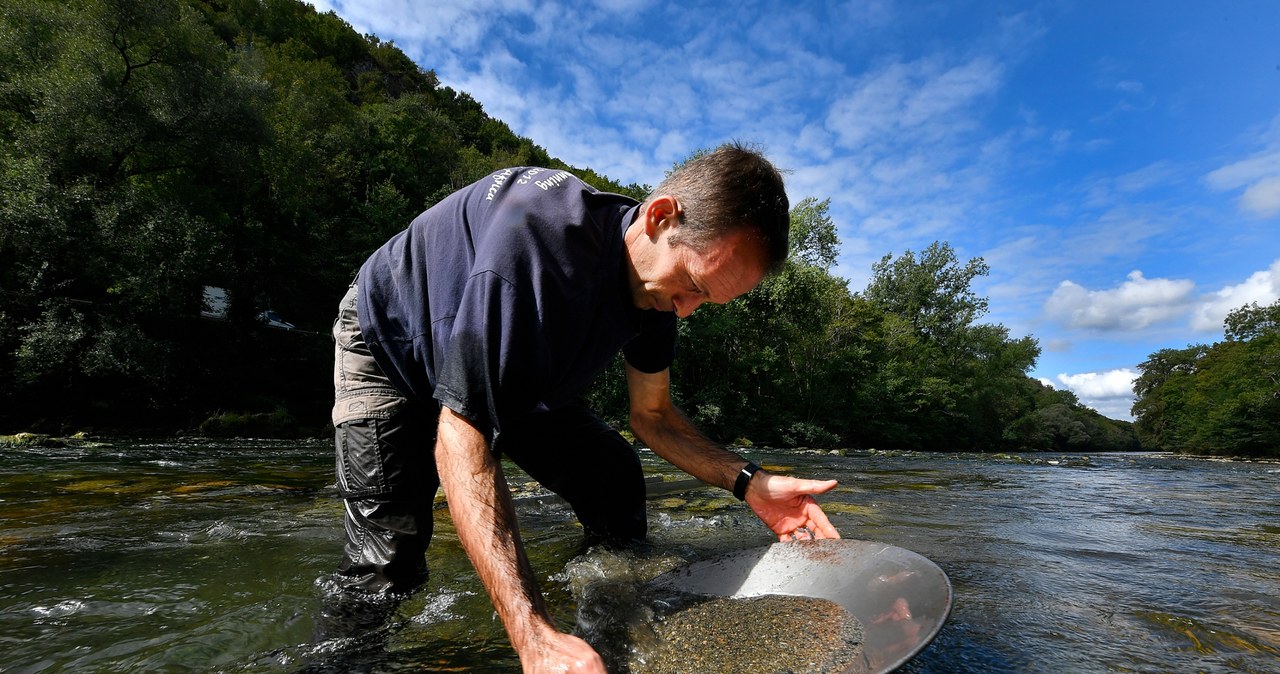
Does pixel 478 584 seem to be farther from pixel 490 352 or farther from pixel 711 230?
pixel 711 230

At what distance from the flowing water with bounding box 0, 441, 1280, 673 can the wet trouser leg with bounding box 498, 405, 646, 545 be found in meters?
0.21

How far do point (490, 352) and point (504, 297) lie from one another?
141 mm

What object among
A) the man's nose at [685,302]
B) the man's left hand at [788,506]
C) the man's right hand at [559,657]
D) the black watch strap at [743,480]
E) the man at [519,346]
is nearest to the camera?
the man's right hand at [559,657]

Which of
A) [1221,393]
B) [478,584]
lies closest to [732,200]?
[478,584]

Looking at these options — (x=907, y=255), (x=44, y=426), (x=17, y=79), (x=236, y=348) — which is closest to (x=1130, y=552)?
(x=44, y=426)

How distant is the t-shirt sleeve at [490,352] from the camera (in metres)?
1.34

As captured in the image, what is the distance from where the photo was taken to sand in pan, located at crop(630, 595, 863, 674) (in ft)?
4.83

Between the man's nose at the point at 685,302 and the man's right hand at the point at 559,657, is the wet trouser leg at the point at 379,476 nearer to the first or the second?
the man's nose at the point at 685,302

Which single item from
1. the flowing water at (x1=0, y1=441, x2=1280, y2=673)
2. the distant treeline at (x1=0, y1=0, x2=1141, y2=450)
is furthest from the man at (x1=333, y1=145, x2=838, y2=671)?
the distant treeline at (x1=0, y1=0, x2=1141, y2=450)

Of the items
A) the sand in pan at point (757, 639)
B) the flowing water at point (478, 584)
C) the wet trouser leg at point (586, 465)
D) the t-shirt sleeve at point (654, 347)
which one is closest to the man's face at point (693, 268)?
the t-shirt sleeve at point (654, 347)

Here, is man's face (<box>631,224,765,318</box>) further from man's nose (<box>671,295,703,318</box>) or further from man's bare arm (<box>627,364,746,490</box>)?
man's bare arm (<box>627,364,746,490</box>)

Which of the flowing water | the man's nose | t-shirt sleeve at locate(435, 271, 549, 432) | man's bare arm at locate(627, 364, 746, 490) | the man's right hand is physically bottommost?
the flowing water

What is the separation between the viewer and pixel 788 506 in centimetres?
232

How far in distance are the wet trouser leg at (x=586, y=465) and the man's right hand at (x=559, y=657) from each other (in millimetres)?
1267
